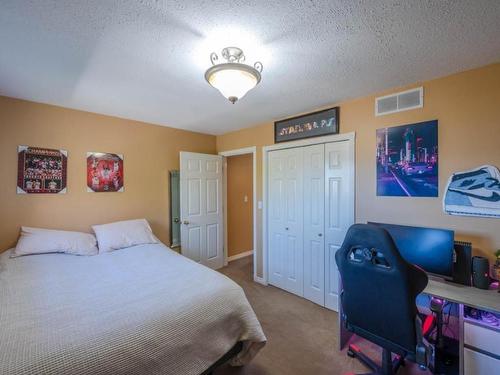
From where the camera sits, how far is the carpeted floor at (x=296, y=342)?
182cm

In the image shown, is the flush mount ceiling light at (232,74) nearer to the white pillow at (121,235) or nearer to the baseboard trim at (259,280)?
the white pillow at (121,235)

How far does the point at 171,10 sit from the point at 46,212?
2669 millimetres

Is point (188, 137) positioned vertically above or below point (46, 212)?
above

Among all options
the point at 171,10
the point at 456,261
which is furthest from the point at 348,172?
the point at 171,10

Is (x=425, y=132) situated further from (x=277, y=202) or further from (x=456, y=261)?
(x=277, y=202)

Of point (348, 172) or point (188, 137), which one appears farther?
point (188, 137)

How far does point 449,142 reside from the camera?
1975mm

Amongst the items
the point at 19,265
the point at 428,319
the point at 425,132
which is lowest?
the point at 428,319

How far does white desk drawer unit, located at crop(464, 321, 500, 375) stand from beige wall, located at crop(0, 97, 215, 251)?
3.47 metres

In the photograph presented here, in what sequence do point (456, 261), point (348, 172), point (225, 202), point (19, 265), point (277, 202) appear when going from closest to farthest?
1. point (456, 261)
2. point (19, 265)
3. point (348, 172)
4. point (277, 202)
5. point (225, 202)

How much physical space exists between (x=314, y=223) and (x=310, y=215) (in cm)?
11

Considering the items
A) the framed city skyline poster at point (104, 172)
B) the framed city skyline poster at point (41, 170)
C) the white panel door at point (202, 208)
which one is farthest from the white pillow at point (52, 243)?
the white panel door at point (202, 208)

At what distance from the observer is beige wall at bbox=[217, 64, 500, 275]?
180 cm

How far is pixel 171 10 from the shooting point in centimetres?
126
